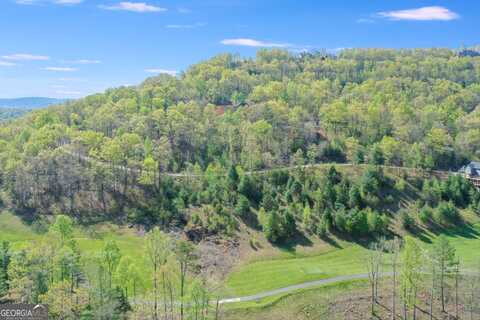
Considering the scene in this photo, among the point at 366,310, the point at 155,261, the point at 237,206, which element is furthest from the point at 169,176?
the point at 366,310

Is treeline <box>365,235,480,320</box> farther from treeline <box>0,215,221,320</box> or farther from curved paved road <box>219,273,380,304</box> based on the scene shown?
treeline <box>0,215,221,320</box>

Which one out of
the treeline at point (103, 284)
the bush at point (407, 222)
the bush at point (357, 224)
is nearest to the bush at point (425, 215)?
the bush at point (407, 222)

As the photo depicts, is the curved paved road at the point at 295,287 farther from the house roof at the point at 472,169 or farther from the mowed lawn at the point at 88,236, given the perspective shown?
the house roof at the point at 472,169

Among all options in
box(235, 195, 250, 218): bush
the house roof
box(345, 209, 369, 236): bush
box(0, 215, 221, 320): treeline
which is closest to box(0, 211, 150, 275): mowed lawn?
box(0, 215, 221, 320): treeline

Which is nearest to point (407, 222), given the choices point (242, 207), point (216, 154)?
point (242, 207)

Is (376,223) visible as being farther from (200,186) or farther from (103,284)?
(103,284)
